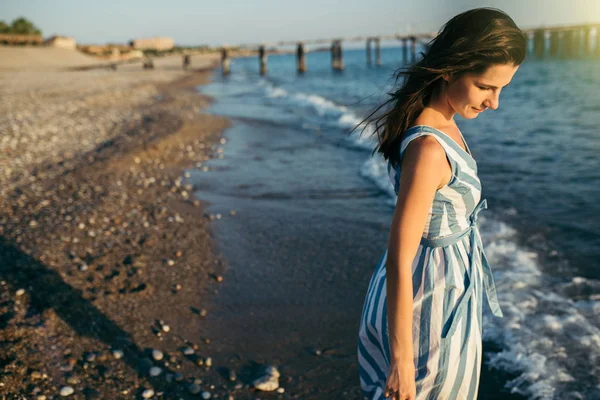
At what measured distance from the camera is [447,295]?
170cm

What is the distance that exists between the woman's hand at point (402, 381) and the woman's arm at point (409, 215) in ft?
0.37

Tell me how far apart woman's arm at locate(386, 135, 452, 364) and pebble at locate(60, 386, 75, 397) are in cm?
244

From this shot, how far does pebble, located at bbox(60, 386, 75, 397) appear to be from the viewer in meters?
3.06

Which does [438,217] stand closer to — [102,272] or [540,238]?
[102,272]

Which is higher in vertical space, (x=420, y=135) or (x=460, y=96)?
(x=460, y=96)

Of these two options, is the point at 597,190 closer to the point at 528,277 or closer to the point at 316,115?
the point at 528,277

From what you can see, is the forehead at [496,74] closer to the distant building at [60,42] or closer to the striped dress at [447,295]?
the striped dress at [447,295]

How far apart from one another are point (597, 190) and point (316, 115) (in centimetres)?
1272

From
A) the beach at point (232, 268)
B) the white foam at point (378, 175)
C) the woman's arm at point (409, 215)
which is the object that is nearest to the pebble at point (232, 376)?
the beach at point (232, 268)

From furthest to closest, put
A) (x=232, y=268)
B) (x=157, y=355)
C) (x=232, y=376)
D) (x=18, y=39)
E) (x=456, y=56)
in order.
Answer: (x=18, y=39) → (x=232, y=268) → (x=157, y=355) → (x=232, y=376) → (x=456, y=56)

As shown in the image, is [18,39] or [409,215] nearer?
[409,215]

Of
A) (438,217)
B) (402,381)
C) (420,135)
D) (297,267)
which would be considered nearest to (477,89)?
(420,135)

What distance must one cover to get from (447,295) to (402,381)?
34 cm

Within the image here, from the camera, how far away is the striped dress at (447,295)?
5.41 feet
